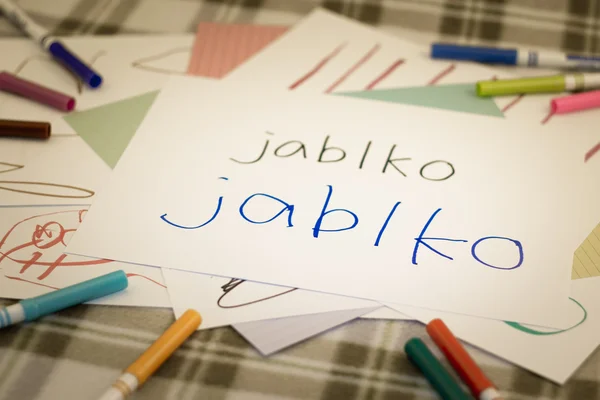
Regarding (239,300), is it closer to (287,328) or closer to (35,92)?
(287,328)

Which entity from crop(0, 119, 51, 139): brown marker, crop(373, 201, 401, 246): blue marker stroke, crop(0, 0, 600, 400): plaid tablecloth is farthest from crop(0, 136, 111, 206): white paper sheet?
crop(373, 201, 401, 246): blue marker stroke

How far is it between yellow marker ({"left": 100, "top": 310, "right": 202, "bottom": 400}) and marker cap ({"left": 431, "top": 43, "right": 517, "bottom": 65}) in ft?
1.34

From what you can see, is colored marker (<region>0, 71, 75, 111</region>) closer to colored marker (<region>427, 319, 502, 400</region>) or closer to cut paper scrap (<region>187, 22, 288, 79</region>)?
cut paper scrap (<region>187, 22, 288, 79</region>)

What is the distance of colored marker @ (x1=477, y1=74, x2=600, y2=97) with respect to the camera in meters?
0.66

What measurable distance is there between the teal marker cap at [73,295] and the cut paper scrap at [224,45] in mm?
282

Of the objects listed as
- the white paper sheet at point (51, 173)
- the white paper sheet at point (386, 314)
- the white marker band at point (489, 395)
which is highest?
the white paper sheet at point (51, 173)

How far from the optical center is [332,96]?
67cm

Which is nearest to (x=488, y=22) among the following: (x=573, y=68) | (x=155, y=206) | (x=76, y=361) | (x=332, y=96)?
(x=573, y=68)

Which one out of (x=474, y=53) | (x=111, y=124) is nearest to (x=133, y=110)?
(x=111, y=124)

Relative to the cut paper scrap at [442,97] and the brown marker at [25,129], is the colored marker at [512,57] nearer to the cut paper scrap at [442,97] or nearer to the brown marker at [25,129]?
the cut paper scrap at [442,97]

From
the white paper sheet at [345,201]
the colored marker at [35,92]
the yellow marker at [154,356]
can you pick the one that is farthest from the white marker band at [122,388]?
the colored marker at [35,92]

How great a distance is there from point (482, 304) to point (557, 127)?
24 cm

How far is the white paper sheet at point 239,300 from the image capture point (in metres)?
0.48

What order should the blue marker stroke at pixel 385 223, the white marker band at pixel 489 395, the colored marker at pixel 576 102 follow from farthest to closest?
the colored marker at pixel 576 102 < the blue marker stroke at pixel 385 223 < the white marker band at pixel 489 395
